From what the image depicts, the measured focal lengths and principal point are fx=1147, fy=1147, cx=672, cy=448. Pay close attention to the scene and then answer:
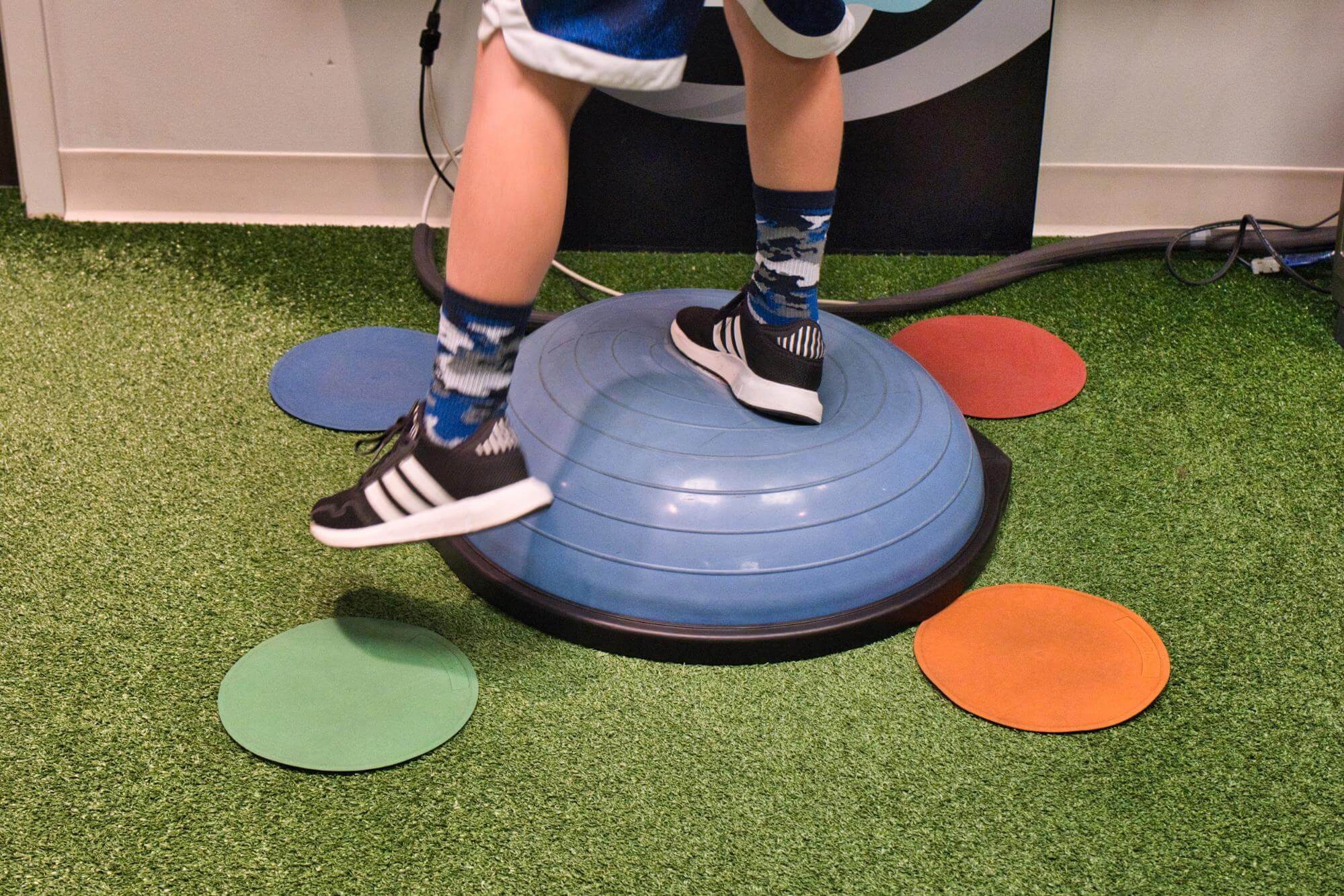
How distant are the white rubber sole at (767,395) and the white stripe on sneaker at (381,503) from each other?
458 millimetres

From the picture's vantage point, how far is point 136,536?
4.80 ft

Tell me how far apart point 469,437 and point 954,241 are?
1.49 metres

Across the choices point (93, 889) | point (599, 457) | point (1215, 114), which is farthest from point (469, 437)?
point (1215, 114)

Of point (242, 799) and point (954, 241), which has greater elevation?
point (954, 241)

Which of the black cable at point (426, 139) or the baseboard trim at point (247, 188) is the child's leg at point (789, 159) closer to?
the black cable at point (426, 139)

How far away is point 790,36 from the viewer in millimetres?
1297

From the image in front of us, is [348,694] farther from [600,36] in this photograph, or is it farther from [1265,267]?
[1265,267]

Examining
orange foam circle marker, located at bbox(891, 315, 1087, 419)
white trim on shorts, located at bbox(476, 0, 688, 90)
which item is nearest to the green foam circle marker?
white trim on shorts, located at bbox(476, 0, 688, 90)

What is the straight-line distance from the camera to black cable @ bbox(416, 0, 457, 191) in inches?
Answer: 84.4

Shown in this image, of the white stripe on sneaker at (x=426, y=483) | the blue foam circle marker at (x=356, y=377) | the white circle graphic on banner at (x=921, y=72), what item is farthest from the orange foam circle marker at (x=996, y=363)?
the white stripe on sneaker at (x=426, y=483)

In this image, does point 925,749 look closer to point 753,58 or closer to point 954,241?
point 753,58

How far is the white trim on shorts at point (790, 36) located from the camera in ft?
4.24

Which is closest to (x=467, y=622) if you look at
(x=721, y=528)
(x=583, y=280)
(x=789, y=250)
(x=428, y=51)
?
(x=721, y=528)

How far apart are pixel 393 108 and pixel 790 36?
1261 millimetres
